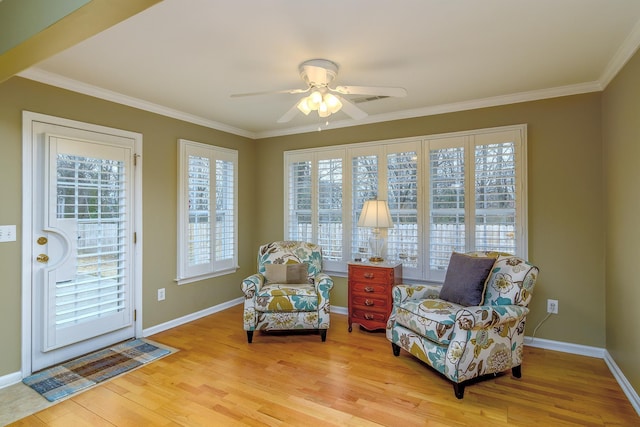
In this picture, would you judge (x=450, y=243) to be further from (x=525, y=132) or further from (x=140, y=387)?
(x=140, y=387)

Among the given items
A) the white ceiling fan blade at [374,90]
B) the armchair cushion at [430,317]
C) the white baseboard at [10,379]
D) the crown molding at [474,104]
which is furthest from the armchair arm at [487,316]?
the white baseboard at [10,379]

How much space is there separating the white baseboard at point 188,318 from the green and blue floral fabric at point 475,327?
2.38 meters

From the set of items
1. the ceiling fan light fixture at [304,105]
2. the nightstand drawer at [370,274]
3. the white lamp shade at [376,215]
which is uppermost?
the ceiling fan light fixture at [304,105]

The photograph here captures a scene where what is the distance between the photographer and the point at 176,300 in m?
3.86

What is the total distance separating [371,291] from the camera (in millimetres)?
3561

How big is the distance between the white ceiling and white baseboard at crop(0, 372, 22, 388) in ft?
7.45

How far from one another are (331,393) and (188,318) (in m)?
→ 2.23

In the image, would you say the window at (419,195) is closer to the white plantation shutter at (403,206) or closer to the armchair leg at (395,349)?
the white plantation shutter at (403,206)

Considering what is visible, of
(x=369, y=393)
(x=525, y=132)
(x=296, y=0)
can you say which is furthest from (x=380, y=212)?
(x=296, y=0)

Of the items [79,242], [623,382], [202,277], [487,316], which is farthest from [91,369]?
[623,382]

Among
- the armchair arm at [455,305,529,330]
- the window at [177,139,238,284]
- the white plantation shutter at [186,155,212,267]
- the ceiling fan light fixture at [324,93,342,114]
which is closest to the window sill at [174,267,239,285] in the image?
the window at [177,139,238,284]

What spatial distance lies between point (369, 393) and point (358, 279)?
1.35m

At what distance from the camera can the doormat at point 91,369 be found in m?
2.50

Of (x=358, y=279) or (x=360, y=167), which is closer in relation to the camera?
(x=358, y=279)
